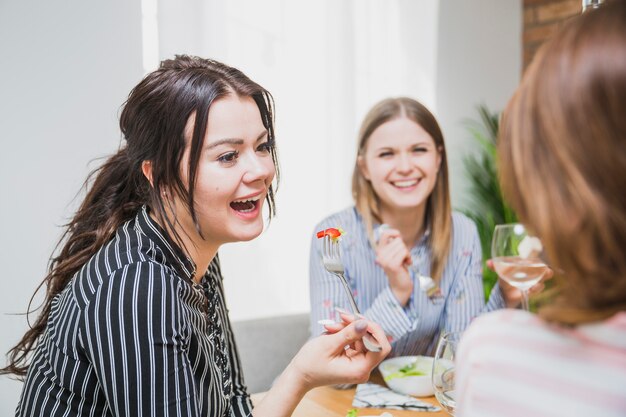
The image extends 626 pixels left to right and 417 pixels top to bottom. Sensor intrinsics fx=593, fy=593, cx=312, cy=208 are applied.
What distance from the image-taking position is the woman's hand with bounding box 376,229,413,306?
172 cm

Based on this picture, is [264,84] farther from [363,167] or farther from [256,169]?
[256,169]

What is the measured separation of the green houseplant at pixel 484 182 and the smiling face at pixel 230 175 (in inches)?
90.6

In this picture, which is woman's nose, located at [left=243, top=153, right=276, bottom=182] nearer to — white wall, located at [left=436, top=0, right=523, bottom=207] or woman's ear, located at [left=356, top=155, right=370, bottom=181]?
woman's ear, located at [left=356, top=155, right=370, bottom=181]

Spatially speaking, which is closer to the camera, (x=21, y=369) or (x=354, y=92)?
(x=21, y=369)

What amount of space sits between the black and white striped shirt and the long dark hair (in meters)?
0.07

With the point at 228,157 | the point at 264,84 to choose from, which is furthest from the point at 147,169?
the point at 264,84

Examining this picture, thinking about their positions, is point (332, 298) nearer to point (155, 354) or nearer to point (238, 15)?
point (155, 354)

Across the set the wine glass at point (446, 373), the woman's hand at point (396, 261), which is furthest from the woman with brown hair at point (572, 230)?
the woman's hand at point (396, 261)

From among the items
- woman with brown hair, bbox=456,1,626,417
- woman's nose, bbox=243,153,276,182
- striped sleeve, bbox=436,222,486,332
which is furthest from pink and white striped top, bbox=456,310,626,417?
striped sleeve, bbox=436,222,486,332

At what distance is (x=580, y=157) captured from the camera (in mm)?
500

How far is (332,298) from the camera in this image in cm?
175

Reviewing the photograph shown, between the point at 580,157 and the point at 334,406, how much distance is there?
94 centimetres

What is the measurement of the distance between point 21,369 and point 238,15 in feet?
5.58

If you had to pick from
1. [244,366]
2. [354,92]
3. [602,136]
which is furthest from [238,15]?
[602,136]
